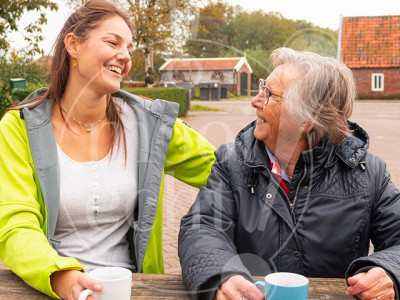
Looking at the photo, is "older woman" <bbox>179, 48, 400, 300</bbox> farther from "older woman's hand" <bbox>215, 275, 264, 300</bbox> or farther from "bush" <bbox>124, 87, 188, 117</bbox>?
"bush" <bbox>124, 87, 188, 117</bbox>

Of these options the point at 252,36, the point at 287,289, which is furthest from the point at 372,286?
the point at 252,36

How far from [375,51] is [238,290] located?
1351 inches

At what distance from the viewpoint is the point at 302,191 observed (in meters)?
1.84

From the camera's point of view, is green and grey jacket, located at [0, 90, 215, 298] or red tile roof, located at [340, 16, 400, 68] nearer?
green and grey jacket, located at [0, 90, 215, 298]

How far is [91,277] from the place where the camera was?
1.34 metres

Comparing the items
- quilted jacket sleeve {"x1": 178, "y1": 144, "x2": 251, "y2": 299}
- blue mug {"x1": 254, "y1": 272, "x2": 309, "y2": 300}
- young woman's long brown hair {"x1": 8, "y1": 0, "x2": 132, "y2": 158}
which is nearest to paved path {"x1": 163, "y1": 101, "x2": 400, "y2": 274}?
quilted jacket sleeve {"x1": 178, "y1": 144, "x2": 251, "y2": 299}

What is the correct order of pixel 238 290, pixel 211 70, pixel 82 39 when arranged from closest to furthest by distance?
1. pixel 238 290
2. pixel 82 39
3. pixel 211 70

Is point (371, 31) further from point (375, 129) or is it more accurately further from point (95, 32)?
point (95, 32)

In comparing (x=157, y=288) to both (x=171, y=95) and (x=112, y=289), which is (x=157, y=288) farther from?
(x=171, y=95)

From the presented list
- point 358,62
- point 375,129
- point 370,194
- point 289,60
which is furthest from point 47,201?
point 358,62

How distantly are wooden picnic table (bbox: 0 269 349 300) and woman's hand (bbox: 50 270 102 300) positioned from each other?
0.07 m

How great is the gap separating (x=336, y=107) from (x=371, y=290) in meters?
0.68

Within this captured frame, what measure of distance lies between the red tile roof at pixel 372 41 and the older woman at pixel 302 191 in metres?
32.1

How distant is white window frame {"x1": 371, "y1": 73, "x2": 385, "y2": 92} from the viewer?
3303 centimetres
